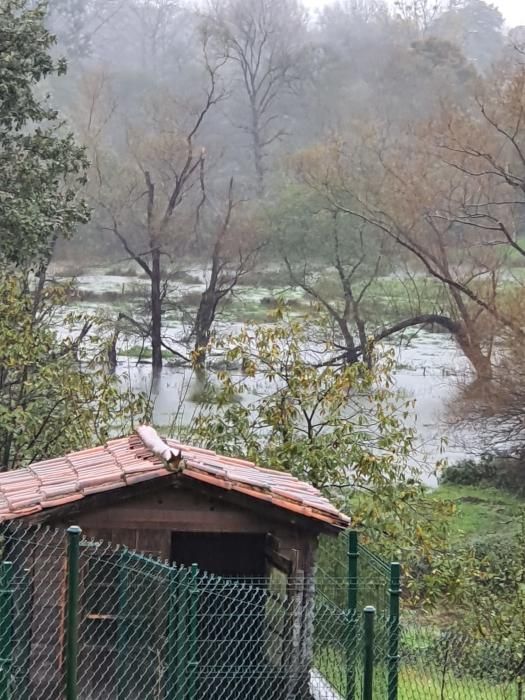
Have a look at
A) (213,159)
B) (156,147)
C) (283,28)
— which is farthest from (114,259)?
(283,28)

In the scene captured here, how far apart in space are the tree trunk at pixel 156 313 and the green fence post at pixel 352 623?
23378 millimetres

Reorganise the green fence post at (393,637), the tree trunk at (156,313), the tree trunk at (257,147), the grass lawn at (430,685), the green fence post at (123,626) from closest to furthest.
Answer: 1. the green fence post at (123,626)
2. the green fence post at (393,637)
3. the grass lawn at (430,685)
4. the tree trunk at (156,313)
5. the tree trunk at (257,147)

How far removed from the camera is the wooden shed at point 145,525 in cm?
704

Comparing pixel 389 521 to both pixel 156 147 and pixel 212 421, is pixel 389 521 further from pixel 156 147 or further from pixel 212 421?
pixel 156 147

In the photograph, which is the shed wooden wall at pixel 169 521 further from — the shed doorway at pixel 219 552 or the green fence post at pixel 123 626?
the shed doorway at pixel 219 552

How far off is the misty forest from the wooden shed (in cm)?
379

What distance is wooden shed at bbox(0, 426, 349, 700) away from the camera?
7043 mm

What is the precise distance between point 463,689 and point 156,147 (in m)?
27.2

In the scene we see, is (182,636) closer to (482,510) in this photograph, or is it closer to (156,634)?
(156,634)

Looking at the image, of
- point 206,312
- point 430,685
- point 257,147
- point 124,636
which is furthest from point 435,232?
point 124,636

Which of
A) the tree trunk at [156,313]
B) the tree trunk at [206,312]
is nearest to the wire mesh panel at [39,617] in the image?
the tree trunk at [156,313]

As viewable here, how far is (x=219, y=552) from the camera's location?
9.16 m

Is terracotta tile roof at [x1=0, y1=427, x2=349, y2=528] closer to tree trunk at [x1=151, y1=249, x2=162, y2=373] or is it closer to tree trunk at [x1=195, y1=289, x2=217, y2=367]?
tree trunk at [x1=151, y1=249, x2=162, y2=373]

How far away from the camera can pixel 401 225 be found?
28.3 m
